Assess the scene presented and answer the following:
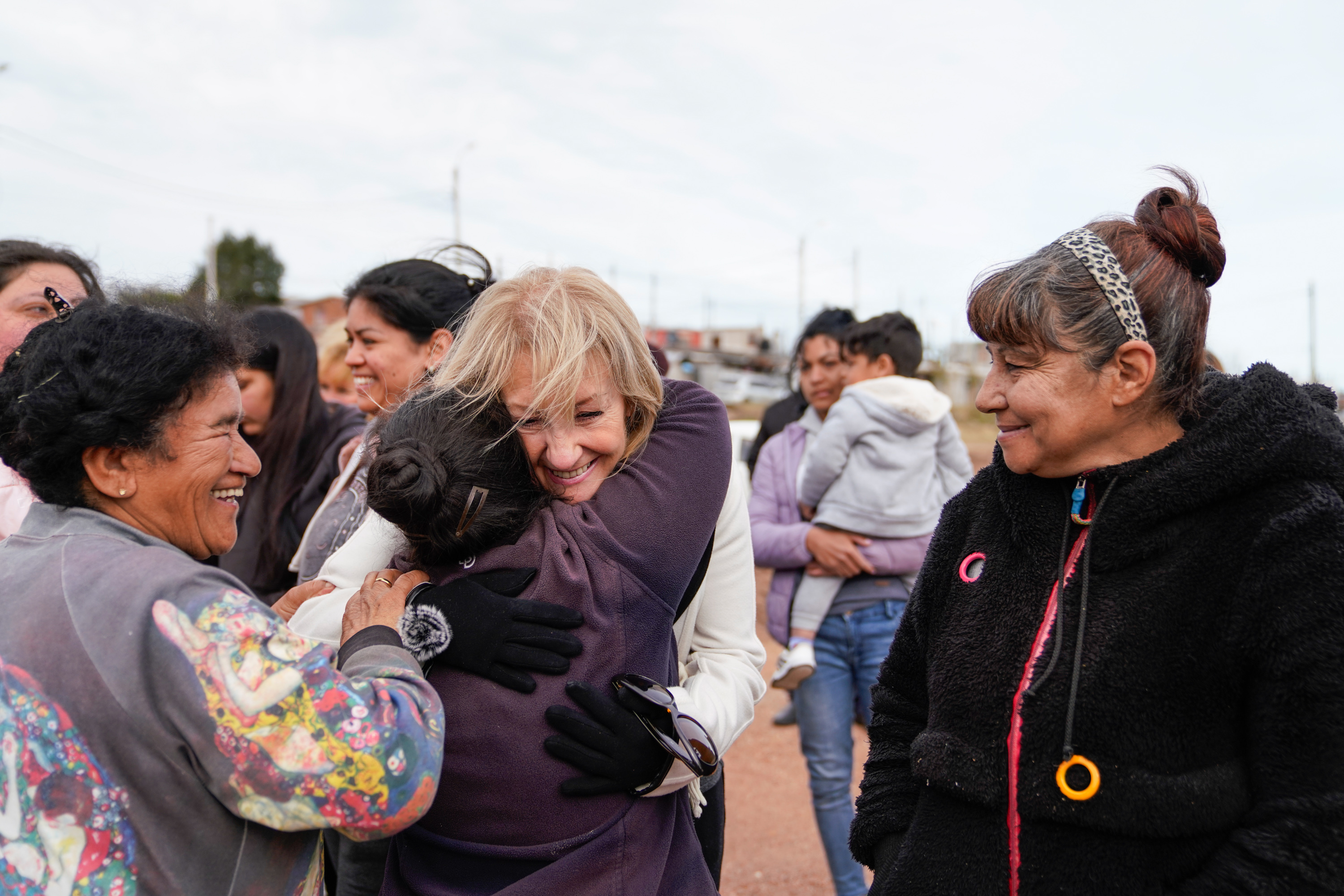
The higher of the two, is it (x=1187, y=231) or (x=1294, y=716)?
(x=1187, y=231)

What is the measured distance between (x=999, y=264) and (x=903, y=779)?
110 centimetres

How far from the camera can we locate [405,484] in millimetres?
1566

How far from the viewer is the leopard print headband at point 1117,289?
4.90ft

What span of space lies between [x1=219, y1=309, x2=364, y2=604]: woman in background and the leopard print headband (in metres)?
2.55

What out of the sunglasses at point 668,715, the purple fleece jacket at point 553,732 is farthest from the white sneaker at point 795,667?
the sunglasses at point 668,715

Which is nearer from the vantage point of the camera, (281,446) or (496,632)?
(496,632)

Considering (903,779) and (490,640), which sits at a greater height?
(490,640)

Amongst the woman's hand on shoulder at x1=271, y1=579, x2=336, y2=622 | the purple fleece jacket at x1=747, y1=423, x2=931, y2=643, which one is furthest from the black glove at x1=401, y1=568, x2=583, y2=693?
the purple fleece jacket at x1=747, y1=423, x2=931, y2=643

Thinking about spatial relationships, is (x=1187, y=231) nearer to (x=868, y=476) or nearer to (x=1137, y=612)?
(x=1137, y=612)

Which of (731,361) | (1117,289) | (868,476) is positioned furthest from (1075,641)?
(731,361)

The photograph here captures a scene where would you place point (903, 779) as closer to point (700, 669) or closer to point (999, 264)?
point (700, 669)

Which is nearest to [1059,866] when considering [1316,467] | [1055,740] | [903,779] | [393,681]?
[1055,740]

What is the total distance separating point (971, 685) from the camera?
5.24ft

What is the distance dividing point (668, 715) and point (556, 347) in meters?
0.77
